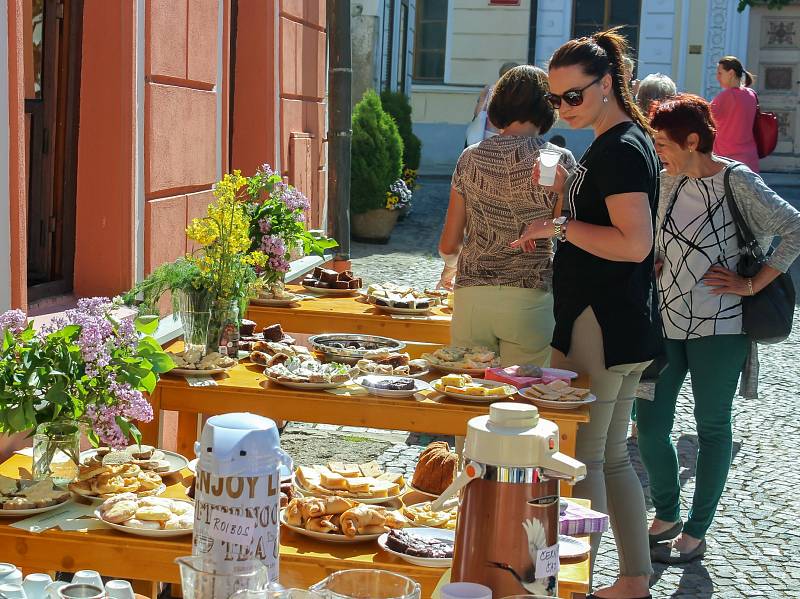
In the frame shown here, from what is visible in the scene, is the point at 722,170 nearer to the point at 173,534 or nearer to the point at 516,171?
the point at 516,171

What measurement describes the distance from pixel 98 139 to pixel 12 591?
3112 millimetres

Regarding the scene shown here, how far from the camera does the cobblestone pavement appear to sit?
4.38 m

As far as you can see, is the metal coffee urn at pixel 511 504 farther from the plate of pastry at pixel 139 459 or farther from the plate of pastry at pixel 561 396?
the plate of pastry at pixel 561 396

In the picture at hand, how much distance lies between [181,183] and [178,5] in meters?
0.77

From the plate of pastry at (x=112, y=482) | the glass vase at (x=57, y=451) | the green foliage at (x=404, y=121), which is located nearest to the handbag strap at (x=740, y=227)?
the plate of pastry at (x=112, y=482)

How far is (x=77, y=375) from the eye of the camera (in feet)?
8.71

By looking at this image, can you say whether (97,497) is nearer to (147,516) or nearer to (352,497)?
(147,516)

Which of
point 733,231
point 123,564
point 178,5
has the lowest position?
point 123,564

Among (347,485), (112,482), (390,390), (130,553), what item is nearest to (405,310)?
(390,390)

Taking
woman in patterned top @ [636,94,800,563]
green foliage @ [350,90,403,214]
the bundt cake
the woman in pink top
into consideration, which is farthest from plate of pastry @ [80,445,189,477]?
green foliage @ [350,90,403,214]

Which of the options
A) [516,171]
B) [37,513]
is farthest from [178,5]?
[37,513]

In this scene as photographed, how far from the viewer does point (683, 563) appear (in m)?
4.58

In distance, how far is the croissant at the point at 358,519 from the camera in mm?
2488

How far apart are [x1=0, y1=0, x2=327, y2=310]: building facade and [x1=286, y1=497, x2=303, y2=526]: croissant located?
1.52 metres
